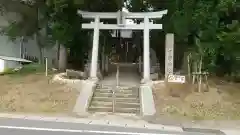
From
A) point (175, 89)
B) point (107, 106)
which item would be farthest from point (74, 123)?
point (175, 89)

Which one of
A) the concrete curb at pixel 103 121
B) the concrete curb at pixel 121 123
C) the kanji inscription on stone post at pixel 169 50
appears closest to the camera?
the concrete curb at pixel 121 123

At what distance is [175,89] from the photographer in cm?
1789

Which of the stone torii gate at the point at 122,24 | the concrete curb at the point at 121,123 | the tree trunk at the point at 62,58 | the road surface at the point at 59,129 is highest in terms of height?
the stone torii gate at the point at 122,24

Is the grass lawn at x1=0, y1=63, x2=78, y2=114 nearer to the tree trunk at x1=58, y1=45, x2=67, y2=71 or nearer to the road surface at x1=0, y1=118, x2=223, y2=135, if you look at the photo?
the road surface at x1=0, y1=118, x2=223, y2=135

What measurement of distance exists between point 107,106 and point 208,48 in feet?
19.7

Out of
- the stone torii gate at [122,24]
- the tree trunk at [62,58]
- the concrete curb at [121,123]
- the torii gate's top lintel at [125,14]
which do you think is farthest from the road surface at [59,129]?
the tree trunk at [62,58]

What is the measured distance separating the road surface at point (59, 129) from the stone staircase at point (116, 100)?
3.33 m

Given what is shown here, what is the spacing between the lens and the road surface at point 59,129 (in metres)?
11.5

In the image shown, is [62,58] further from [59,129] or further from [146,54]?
[59,129]

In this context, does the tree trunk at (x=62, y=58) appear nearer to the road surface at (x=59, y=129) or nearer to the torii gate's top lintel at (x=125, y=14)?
the torii gate's top lintel at (x=125, y=14)

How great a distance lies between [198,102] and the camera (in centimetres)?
1695

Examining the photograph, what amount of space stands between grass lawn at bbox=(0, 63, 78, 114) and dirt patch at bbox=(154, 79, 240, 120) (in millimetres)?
3852

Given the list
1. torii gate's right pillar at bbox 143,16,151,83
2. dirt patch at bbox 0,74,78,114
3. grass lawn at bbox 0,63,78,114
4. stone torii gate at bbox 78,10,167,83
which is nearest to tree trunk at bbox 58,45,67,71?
stone torii gate at bbox 78,10,167,83

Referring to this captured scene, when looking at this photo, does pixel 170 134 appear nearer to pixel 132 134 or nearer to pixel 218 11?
pixel 132 134
